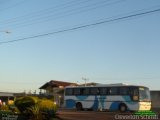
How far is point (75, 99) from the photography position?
4384cm

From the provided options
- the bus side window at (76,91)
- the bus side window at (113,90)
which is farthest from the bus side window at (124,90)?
the bus side window at (76,91)

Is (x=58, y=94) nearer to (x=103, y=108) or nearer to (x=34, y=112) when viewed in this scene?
(x=103, y=108)

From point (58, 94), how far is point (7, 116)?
4139 cm

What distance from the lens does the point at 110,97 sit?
129 ft

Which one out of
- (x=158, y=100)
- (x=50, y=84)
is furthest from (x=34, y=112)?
(x=50, y=84)

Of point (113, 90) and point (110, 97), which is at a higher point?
point (113, 90)

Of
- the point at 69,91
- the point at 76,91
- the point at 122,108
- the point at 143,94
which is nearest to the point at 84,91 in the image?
the point at 76,91

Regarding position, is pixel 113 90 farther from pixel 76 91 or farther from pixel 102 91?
pixel 76 91

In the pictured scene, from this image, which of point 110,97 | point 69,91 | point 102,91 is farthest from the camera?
point 69,91

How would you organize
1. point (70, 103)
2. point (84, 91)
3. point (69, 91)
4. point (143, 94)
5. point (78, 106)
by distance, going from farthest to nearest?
point (69, 91), point (70, 103), point (78, 106), point (84, 91), point (143, 94)

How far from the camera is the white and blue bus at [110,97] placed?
121 ft

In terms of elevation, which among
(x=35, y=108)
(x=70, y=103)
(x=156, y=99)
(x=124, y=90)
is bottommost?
(x=70, y=103)

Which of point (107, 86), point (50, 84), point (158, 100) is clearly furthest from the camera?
point (50, 84)

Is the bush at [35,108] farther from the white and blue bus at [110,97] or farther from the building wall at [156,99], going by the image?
the building wall at [156,99]
